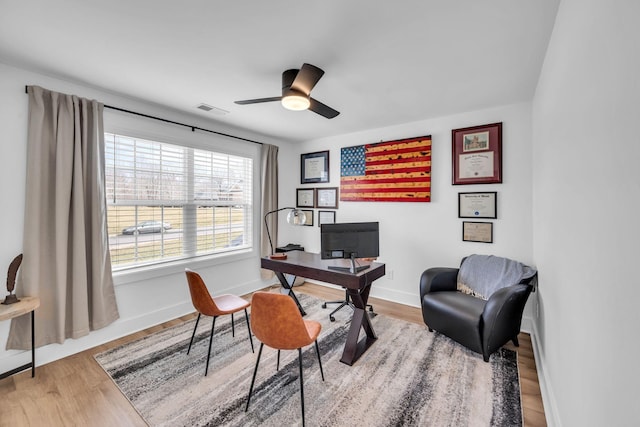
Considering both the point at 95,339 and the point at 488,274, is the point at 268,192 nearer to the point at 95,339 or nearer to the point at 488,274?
the point at 95,339

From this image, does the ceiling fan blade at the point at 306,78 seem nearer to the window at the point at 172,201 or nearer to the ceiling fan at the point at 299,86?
the ceiling fan at the point at 299,86

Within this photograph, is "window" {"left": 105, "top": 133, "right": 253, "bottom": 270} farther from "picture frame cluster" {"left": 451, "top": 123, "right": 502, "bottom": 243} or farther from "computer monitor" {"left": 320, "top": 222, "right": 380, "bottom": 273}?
"picture frame cluster" {"left": 451, "top": 123, "right": 502, "bottom": 243}

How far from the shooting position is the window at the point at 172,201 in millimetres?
2844

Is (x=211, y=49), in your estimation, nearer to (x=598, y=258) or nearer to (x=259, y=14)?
(x=259, y=14)

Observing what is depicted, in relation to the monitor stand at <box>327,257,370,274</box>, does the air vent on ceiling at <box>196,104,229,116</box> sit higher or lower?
higher

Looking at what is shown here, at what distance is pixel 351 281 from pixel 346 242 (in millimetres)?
366

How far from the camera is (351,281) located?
2336mm

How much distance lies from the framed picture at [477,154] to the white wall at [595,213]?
1.39 meters

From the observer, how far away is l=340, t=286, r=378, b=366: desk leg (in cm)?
235

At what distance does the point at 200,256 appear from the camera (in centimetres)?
356

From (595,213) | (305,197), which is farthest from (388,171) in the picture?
(595,213)

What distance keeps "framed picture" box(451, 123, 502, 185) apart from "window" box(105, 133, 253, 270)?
2.78m

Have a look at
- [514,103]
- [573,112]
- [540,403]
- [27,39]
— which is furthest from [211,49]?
[540,403]

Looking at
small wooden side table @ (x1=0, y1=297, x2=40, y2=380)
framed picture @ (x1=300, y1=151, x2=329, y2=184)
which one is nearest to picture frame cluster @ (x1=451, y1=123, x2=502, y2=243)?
framed picture @ (x1=300, y1=151, x2=329, y2=184)
